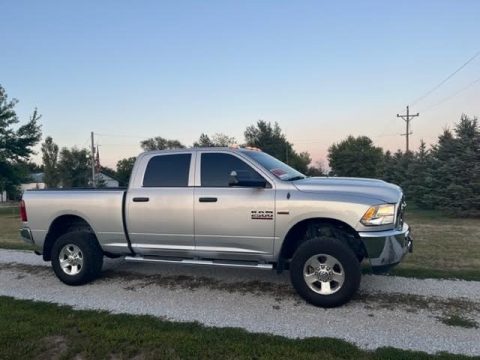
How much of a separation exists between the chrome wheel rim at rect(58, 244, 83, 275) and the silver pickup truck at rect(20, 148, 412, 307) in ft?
0.05

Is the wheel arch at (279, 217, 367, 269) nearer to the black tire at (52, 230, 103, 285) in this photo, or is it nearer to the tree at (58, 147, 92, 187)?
the black tire at (52, 230, 103, 285)

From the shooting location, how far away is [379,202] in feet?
15.9

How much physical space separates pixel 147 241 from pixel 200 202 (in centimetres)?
105

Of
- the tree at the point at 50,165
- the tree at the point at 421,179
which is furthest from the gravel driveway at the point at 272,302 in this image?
the tree at the point at 50,165

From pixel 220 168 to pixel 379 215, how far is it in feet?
7.20

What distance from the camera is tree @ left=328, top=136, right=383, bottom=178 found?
69062 millimetres

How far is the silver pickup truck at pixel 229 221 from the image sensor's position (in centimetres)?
489

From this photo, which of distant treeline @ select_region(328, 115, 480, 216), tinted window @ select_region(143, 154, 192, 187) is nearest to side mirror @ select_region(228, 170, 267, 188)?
tinted window @ select_region(143, 154, 192, 187)

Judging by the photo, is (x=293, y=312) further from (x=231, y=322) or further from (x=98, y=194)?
(x=98, y=194)

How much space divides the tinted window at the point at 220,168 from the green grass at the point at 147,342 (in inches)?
77.6

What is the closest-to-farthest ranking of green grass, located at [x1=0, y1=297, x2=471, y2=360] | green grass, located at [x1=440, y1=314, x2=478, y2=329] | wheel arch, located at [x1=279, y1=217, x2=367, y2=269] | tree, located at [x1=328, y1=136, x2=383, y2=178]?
green grass, located at [x1=0, y1=297, x2=471, y2=360], green grass, located at [x1=440, y1=314, x2=478, y2=329], wheel arch, located at [x1=279, y1=217, x2=367, y2=269], tree, located at [x1=328, y1=136, x2=383, y2=178]

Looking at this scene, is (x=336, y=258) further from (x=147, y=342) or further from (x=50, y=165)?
(x=50, y=165)

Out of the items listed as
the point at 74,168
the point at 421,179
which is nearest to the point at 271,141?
the point at 74,168

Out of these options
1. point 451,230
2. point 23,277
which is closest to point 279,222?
point 23,277
